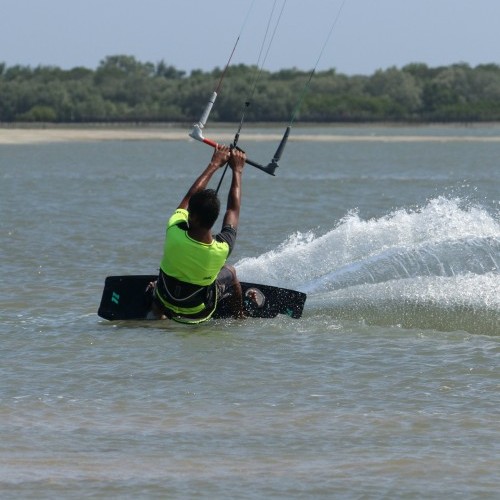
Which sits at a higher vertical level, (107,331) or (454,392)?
(454,392)

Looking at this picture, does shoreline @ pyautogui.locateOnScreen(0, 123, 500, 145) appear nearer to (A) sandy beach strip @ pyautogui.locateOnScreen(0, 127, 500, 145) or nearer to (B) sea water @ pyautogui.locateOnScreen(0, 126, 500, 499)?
(A) sandy beach strip @ pyautogui.locateOnScreen(0, 127, 500, 145)

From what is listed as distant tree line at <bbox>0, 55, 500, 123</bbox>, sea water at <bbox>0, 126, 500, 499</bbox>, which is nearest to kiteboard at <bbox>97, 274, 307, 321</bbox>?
sea water at <bbox>0, 126, 500, 499</bbox>

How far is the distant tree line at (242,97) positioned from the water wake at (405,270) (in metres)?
109

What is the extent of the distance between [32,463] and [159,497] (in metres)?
0.88

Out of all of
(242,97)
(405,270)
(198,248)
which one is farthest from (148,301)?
(242,97)

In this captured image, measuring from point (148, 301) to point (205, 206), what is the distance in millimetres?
1788

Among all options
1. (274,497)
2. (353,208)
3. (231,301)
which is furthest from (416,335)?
(353,208)

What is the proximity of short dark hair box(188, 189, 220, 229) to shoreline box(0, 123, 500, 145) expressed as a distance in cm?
7349

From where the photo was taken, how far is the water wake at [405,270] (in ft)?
39.3

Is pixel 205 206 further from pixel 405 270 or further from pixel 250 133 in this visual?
pixel 250 133

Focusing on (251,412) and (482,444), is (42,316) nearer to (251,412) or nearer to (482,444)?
(251,412)

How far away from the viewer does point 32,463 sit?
7.46 metres

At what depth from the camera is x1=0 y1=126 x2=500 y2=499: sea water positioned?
731 cm

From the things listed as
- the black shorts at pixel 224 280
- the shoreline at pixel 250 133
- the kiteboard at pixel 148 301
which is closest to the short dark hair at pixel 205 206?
the black shorts at pixel 224 280
